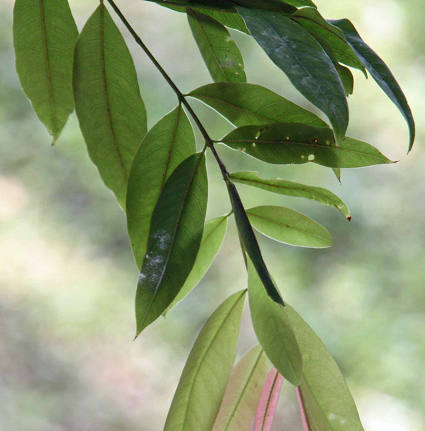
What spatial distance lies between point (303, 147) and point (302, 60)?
4 cm

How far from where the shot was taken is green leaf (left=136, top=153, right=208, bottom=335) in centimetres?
22

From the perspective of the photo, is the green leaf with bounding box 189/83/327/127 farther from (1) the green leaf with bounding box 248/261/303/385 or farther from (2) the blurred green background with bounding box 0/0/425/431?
(2) the blurred green background with bounding box 0/0/425/431

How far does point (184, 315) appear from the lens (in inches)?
60.2

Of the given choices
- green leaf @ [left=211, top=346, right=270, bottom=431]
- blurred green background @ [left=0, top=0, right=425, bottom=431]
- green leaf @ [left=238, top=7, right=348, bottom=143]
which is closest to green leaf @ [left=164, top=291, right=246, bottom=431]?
green leaf @ [left=211, top=346, right=270, bottom=431]

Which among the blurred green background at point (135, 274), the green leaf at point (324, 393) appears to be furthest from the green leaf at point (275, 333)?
the blurred green background at point (135, 274)

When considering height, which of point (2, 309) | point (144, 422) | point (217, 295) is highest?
point (217, 295)

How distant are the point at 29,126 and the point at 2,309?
51cm

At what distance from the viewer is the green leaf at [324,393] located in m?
0.25

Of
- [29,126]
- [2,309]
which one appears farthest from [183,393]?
[29,126]

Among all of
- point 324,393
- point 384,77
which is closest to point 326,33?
point 384,77

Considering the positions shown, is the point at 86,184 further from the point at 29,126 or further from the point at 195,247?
the point at 195,247

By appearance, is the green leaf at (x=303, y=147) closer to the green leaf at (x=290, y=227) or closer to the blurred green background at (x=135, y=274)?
the green leaf at (x=290, y=227)

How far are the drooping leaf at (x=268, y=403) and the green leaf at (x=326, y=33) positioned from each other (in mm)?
139

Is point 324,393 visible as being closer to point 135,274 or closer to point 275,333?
point 275,333
